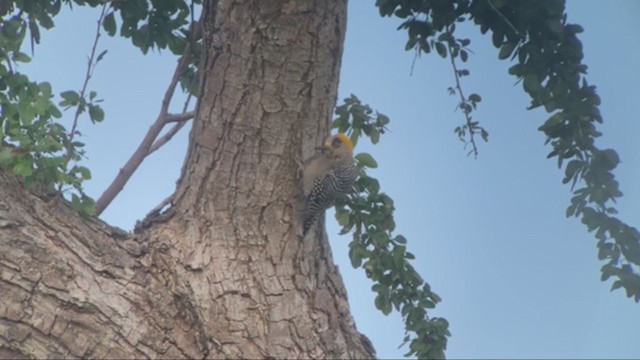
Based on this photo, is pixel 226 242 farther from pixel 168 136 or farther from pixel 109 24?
pixel 109 24

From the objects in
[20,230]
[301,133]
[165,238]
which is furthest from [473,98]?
[20,230]

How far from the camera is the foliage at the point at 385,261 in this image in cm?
235

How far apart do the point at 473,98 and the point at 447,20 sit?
0.37 m

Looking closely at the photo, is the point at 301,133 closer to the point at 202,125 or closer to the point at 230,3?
the point at 202,125

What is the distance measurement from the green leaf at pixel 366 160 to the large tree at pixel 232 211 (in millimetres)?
260

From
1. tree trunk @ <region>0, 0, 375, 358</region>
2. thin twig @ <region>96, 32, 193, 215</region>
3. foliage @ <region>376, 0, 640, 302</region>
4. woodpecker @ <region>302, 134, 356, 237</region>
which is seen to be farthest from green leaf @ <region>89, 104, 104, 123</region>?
foliage @ <region>376, 0, 640, 302</region>

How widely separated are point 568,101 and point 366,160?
0.69 metres

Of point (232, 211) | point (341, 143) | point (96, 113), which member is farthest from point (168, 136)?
point (341, 143)

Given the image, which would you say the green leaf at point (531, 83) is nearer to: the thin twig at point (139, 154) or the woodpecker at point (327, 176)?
the woodpecker at point (327, 176)

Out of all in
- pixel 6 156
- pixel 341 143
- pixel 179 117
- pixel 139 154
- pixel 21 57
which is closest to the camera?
pixel 6 156

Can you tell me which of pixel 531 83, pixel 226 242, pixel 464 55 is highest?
pixel 464 55

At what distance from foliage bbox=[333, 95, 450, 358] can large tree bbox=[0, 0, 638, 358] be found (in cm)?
2

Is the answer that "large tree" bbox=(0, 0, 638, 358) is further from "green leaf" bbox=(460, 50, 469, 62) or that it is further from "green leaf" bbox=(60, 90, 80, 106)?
"green leaf" bbox=(460, 50, 469, 62)

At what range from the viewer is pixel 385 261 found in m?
2.43
